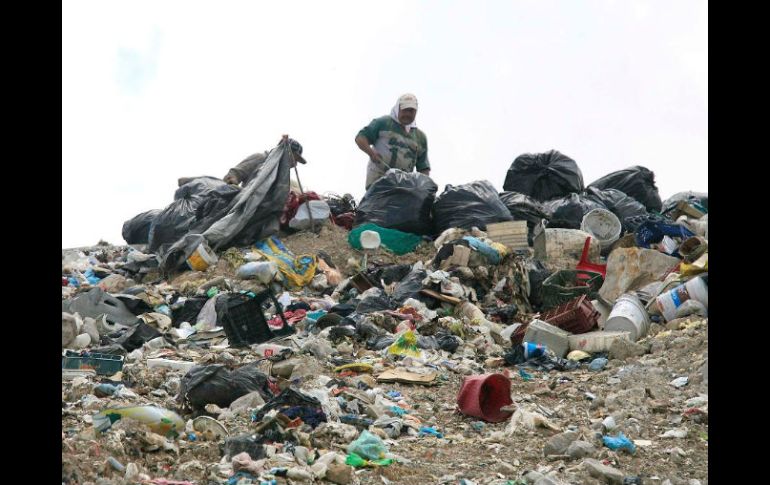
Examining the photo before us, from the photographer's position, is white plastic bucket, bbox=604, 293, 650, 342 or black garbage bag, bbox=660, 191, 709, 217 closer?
white plastic bucket, bbox=604, 293, 650, 342

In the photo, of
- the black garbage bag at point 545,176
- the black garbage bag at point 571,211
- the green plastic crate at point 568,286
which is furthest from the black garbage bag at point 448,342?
the black garbage bag at point 545,176

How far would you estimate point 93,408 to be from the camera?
161 inches

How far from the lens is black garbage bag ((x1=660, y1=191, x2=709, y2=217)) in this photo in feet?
31.1

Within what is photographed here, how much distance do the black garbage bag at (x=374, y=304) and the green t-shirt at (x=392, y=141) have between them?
2774 mm

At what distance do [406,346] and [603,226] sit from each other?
364cm

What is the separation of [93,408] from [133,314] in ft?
10.0

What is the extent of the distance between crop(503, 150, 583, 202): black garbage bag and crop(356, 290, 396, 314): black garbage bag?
3.45 meters

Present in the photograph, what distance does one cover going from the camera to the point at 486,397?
14.7 ft

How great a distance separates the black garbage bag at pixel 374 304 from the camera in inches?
267

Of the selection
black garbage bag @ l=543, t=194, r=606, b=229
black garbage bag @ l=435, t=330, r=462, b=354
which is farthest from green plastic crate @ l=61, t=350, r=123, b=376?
black garbage bag @ l=543, t=194, r=606, b=229

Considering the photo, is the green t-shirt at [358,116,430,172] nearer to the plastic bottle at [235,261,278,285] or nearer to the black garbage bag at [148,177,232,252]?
the black garbage bag at [148,177,232,252]

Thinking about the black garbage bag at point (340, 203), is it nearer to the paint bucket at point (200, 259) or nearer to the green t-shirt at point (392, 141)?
the green t-shirt at point (392, 141)

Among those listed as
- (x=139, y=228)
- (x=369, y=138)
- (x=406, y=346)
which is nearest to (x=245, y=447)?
(x=406, y=346)
